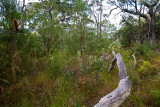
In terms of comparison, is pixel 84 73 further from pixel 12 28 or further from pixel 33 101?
pixel 12 28

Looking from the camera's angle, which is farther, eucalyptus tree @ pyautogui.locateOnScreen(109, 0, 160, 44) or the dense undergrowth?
eucalyptus tree @ pyautogui.locateOnScreen(109, 0, 160, 44)

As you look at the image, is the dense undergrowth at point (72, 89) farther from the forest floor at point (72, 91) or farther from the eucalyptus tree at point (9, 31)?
the eucalyptus tree at point (9, 31)

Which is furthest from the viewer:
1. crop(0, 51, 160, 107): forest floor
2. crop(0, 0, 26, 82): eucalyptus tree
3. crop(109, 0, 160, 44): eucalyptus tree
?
crop(109, 0, 160, 44): eucalyptus tree

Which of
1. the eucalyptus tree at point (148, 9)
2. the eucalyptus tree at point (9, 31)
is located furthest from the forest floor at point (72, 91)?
the eucalyptus tree at point (148, 9)

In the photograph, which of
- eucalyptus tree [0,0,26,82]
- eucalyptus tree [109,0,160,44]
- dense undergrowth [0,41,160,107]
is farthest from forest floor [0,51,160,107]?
eucalyptus tree [109,0,160,44]

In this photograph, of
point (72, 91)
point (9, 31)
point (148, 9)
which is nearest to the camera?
point (9, 31)

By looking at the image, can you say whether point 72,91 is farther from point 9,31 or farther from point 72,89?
point 9,31

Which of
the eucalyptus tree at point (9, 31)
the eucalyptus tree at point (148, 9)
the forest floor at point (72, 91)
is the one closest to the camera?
the forest floor at point (72, 91)

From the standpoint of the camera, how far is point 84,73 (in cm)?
306

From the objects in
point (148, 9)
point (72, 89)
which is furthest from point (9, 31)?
point (148, 9)

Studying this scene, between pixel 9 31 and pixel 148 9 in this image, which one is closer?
pixel 9 31

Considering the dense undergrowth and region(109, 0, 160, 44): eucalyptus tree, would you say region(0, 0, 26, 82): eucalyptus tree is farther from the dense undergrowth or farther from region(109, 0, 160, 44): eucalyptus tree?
region(109, 0, 160, 44): eucalyptus tree

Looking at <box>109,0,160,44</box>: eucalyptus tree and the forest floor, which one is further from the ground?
<box>109,0,160,44</box>: eucalyptus tree

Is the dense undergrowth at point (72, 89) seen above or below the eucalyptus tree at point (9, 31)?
below
